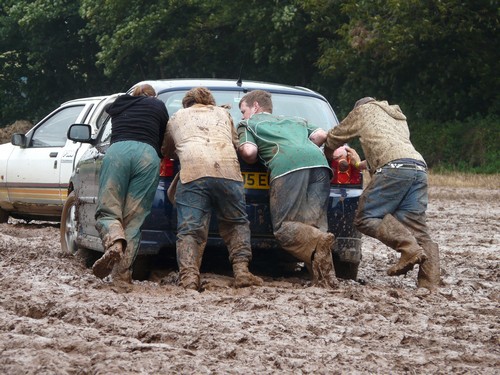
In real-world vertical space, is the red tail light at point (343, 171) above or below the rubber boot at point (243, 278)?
above

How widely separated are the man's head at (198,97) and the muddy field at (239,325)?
4.39ft

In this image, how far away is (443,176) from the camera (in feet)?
109

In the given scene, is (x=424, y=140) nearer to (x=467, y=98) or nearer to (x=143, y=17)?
(x=467, y=98)

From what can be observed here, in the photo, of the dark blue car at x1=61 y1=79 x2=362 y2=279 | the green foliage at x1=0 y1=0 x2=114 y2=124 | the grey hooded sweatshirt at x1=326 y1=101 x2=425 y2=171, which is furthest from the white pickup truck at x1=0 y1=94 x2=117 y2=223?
the green foliage at x1=0 y1=0 x2=114 y2=124

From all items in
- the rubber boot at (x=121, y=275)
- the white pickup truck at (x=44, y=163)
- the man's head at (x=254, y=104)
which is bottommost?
the white pickup truck at (x=44, y=163)

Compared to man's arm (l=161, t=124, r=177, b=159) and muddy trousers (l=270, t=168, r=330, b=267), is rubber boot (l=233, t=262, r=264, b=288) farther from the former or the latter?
man's arm (l=161, t=124, r=177, b=159)

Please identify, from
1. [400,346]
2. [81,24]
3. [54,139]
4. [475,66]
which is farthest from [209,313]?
[81,24]

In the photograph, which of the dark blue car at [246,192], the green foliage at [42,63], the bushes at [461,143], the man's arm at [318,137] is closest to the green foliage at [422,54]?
the bushes at [461,143]

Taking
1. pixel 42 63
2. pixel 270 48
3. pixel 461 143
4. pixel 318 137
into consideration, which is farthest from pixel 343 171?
pixel 42 63

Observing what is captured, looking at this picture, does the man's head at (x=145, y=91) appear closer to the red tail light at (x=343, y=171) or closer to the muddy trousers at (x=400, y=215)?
the red tail light at (x=343, y=171)

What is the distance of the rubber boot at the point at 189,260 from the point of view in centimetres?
943

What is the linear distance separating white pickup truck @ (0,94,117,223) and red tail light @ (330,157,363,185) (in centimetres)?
531

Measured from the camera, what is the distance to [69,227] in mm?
12125

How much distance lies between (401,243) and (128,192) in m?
2.09
